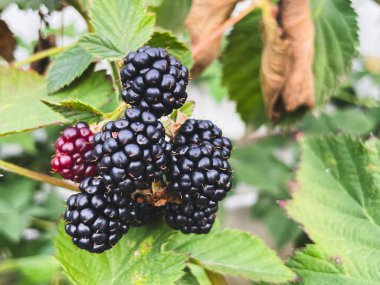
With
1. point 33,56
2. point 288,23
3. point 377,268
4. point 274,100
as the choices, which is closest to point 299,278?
point 377,268

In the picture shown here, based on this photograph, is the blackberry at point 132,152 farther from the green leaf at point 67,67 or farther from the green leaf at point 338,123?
the green leaf at point 338,123

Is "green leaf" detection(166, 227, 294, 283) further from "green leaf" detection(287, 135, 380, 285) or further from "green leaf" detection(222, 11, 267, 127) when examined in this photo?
"green leaf" detection(222, 11, 267, 127)

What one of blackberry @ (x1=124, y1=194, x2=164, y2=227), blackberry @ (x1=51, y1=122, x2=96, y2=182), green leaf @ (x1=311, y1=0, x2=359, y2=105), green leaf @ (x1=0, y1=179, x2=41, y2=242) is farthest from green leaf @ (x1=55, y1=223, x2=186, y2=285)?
green leaf @ (x1=0, y1=179, x2=41, y2=242)

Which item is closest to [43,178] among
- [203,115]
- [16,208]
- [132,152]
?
[132,152]

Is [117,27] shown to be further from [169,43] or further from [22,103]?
[22,103]

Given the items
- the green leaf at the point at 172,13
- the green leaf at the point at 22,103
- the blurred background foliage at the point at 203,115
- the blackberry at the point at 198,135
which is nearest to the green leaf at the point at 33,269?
the blurred background foliage at the point at 203,115
